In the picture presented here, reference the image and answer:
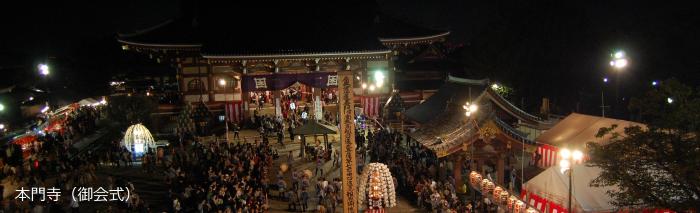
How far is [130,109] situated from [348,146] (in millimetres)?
20069

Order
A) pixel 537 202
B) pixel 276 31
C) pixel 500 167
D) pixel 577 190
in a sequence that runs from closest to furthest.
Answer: pixel 577 190
pixel 537 202
pixel 500 167
pixel 276 31

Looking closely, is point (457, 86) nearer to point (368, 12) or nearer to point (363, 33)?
point (363, 33)

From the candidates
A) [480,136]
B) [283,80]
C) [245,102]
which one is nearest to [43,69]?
[245,102]

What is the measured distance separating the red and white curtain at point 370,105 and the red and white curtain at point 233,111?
7798 millimetres

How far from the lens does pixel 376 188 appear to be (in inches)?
590

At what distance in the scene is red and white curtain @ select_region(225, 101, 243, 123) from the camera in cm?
3083

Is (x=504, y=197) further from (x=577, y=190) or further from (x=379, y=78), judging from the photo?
(x=379, y=78)

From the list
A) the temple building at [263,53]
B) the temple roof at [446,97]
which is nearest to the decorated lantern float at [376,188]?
the temple roof at [446,97]

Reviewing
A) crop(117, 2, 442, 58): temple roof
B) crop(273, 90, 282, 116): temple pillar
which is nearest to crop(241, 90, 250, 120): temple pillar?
crop(273, 90, 282, 116): temple pillar

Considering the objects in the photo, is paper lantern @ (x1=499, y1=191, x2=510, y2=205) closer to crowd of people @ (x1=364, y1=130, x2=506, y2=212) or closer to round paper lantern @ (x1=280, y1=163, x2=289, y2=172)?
crowd of people @ (x1=364, y1=130, x2=506, y2=212)

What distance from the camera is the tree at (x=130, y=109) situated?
27.9 m

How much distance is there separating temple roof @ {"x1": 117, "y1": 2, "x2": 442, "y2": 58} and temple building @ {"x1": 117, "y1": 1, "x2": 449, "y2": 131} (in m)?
0.06

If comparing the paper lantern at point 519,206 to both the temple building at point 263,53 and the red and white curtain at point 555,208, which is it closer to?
the red and white curtain at point 555,208

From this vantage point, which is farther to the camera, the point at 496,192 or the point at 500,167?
the point at 500,167
